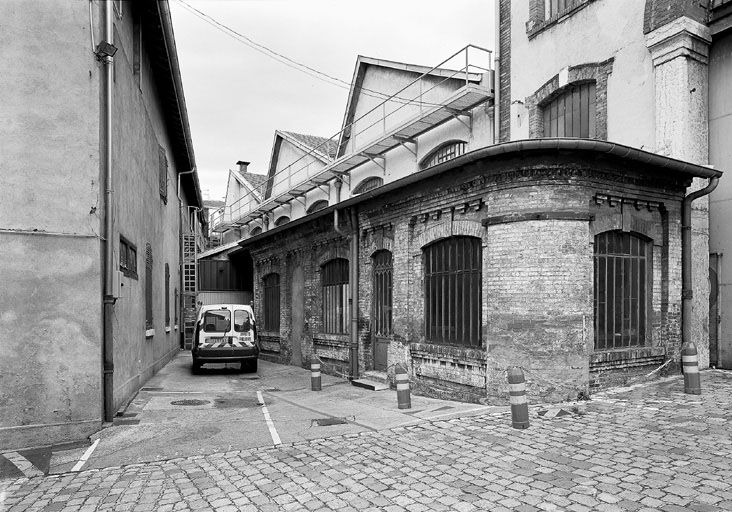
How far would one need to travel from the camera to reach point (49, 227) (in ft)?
25.4

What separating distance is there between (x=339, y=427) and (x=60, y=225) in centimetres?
488

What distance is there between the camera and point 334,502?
5.41m

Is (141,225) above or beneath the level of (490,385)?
above

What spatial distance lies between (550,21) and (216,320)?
38.3 feet

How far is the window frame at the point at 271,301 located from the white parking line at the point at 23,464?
12039 mm

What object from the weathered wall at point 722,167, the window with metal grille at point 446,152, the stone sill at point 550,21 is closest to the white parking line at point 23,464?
the weathered wall at point 722,167

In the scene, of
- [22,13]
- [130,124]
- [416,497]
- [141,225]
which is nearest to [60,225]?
[22,13]

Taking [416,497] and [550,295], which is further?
[550,295]

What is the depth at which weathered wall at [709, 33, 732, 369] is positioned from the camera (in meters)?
11.5

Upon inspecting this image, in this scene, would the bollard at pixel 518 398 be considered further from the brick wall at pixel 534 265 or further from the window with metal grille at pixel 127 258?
the window with metal grille at pixel 127 258

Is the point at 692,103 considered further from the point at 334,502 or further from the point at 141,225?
the point at 141,225

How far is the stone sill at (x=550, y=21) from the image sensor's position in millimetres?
13273

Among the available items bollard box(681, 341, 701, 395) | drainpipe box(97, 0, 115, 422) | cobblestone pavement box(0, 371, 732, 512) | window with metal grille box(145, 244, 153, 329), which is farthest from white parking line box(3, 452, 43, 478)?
bollard box(681, 341, 701, 395)

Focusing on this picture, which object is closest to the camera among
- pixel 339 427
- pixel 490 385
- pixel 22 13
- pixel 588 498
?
pixel 588 498
